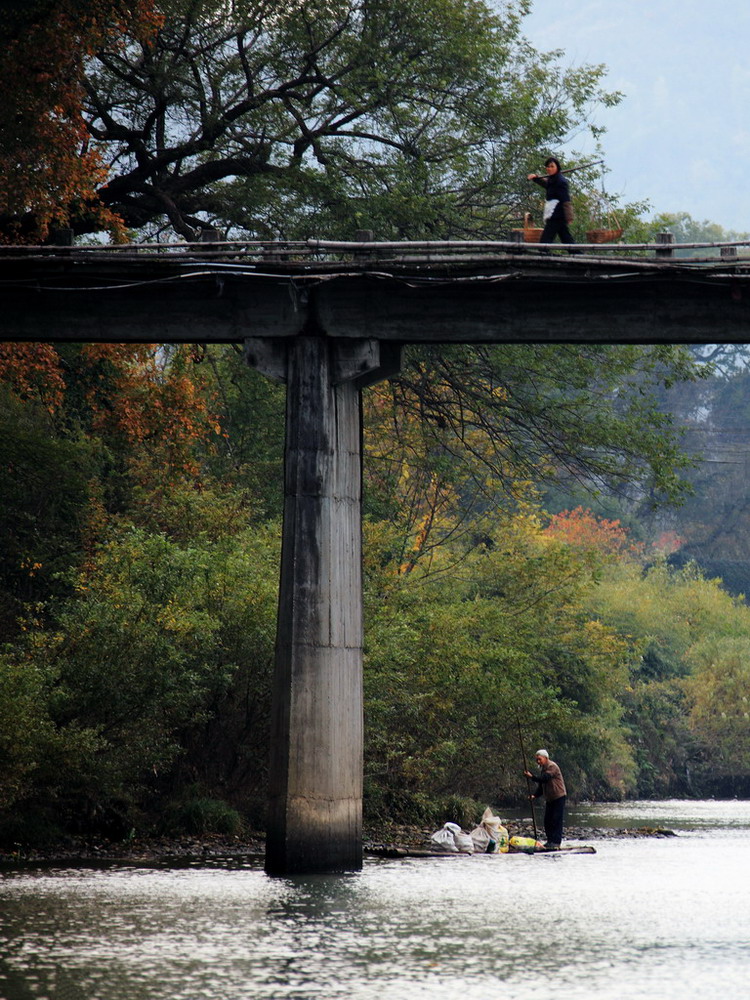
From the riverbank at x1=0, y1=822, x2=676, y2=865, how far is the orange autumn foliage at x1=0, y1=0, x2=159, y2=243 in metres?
8.97

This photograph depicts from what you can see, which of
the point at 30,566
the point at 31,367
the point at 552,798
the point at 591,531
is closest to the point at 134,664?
the point at 31,367

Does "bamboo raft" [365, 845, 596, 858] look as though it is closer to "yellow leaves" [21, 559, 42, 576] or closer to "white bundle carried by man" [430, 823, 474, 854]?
"white bundle carried by man" [430, 823, 474, 854]

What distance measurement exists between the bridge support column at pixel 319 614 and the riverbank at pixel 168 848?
11.3ft

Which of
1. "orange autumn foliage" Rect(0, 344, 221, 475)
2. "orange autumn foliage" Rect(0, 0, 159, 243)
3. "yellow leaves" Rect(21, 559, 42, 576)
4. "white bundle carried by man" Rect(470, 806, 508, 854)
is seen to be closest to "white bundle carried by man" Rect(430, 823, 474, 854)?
"white bundle carried by man" Rect(470, 806, 508, 854)

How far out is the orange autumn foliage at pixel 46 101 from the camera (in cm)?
2252

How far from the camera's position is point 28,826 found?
22781 millimetres

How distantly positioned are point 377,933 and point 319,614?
19.1 ft

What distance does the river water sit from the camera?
11.4 m

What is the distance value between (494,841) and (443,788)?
8.11 metres

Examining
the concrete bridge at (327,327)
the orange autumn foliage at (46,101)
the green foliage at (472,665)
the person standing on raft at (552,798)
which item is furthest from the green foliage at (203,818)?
the orange autumn foliage at (46,101)

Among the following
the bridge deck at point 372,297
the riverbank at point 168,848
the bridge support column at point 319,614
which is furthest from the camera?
the riverbank at point 168,848

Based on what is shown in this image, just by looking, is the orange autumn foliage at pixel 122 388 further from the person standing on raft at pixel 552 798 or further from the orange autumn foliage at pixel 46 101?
the person standing on raft at pixel 552 798

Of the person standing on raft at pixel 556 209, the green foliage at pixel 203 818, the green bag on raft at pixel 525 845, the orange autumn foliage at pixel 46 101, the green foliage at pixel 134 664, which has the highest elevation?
the orange autumn foliage at pixel 46 101

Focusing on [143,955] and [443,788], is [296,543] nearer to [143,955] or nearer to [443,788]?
[143,955]
